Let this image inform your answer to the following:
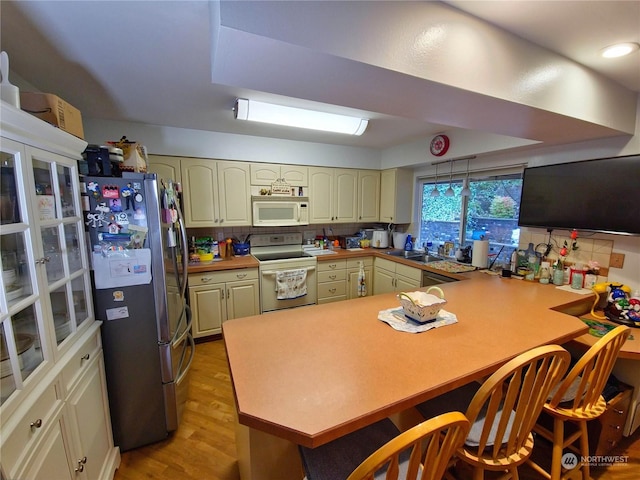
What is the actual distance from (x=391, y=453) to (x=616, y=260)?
2.48 metres

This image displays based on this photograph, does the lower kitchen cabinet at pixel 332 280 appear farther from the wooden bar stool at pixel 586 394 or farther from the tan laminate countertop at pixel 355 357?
the wooden bar stool at pixel 586 394

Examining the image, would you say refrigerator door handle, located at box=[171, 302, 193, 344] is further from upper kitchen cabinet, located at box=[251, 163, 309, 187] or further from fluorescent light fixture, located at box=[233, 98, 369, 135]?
upper kitchen cabinet, located at box=[251, 163, 309, 187]

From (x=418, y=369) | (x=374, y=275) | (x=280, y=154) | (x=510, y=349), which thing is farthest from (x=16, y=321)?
(x=374, y=275)

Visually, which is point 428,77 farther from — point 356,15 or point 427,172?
point 427,172

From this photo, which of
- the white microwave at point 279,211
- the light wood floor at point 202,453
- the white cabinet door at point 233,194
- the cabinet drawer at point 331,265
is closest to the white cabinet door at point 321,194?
the white microwave at point 279,211

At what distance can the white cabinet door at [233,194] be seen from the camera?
9.93ft

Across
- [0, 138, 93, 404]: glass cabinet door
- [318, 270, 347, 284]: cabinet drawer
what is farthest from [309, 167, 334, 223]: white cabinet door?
[0, 138, 93, 404]: glass cabinet door

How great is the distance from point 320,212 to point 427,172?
151 cm

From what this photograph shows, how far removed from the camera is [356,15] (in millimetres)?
942

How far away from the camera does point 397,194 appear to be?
370cm

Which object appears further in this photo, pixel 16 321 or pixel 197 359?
pixel 197 359

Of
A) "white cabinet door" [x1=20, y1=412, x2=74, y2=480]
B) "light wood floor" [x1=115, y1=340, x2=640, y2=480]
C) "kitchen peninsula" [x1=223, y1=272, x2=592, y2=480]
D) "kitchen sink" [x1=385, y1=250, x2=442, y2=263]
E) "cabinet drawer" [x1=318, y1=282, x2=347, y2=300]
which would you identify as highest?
"kitchen peninsula" [x1=223, y1=272, x2=592, y2=480]

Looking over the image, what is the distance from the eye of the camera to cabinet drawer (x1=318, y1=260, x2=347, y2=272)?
3.38m

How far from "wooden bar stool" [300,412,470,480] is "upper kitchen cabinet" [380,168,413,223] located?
2.98 meters
